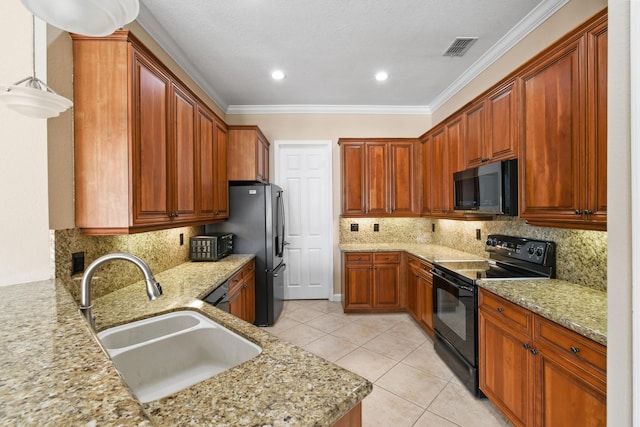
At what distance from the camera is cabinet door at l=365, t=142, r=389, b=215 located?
3938mm

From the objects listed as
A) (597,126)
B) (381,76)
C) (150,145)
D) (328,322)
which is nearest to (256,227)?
(328,322)

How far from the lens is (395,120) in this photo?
14.3 feet

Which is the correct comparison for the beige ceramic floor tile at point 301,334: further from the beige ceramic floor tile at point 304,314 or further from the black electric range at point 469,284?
the black electric range at point 469,284

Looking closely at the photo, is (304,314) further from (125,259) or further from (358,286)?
(125,259)

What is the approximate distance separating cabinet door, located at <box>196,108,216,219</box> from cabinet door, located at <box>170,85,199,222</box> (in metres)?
0.12

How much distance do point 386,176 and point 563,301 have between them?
102 inches

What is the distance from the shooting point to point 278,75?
3277 mm

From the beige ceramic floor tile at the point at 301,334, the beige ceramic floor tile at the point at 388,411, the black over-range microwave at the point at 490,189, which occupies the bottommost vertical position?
the beige ceramic floor tile at the point at 388,411

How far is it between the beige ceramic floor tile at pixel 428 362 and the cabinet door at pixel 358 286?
0.96 meters

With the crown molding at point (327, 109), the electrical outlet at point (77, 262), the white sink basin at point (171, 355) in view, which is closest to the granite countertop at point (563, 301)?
the white sink basin at point (171, 355)

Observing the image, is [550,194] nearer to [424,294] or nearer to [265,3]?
[424,294]

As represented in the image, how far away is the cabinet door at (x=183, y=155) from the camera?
2.13 m

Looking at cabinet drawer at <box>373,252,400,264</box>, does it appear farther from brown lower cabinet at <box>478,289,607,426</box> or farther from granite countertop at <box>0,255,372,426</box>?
granite countertop at <box>0,255,372,426</box>

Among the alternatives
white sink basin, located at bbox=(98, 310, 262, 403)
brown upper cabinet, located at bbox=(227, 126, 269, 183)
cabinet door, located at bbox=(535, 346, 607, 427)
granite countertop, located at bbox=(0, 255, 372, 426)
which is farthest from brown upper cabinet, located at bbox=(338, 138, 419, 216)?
granite countertop, located at bbox=(0, 255, 372, 426)
